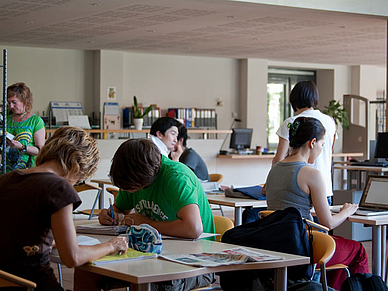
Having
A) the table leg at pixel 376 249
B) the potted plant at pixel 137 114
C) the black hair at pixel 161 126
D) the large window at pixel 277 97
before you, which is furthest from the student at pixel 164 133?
the large window at pixel 277 97

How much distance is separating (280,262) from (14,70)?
984 cm

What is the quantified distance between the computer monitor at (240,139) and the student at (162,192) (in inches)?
280

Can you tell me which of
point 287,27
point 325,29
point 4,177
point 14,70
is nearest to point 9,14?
point 14,70

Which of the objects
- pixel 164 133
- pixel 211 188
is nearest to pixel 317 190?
pixel 211 188

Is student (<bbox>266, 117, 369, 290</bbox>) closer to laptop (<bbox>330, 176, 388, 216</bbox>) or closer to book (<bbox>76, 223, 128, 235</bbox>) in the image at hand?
laptop (<bbox>330, 176, 388, 216</bbox>)

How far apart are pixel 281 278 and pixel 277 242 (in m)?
0.37

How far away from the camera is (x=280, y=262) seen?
2113 mm

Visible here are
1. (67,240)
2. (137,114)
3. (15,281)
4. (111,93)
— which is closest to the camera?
(15,281)

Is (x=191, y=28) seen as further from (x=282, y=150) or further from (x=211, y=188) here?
(x=282, y=150)

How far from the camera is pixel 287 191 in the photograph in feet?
10.5

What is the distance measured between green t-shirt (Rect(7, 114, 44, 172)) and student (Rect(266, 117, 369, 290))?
2359 millimetres

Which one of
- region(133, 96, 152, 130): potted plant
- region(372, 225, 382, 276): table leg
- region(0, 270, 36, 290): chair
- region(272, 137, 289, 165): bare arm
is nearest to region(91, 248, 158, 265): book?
region(0, 270, 36, 290): chair

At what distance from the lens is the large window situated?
1417 centimetres

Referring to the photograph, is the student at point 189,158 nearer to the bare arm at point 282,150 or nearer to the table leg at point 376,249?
the bare arm at point 282,150
